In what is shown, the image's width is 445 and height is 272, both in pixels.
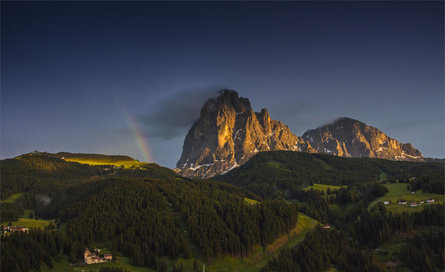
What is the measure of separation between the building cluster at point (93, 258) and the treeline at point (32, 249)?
12.9 feet

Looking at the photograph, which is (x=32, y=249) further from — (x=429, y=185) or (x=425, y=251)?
(x=429, y=185)

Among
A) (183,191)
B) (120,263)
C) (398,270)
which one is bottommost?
(398,270)

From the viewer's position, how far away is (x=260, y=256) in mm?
132500

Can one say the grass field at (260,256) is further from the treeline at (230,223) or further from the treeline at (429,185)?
the treeline at (429,185)

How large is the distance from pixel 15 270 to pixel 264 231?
315 feet

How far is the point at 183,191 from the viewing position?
18950cm

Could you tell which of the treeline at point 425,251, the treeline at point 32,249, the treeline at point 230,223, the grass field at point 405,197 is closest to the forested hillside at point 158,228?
the treeline at point 230,223

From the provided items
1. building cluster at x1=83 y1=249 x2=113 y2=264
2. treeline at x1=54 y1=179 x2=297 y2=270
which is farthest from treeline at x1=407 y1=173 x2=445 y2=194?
building cluster at x1=83 y1=249 x2=113 y2=264

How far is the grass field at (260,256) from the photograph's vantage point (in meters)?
121

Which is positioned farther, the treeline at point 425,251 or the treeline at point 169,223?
the treeline at point 169,223

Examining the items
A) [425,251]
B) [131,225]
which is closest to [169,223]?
[131,225]

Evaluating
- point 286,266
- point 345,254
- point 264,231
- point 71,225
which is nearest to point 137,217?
point 71,225

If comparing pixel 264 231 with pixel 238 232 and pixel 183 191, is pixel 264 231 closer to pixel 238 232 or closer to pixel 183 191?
pixel 238 232

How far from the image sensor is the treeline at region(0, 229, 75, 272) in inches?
3479
